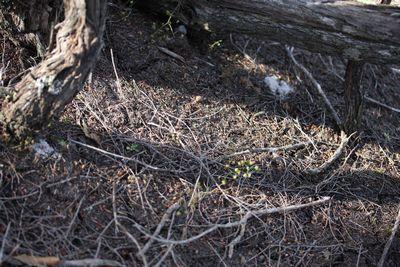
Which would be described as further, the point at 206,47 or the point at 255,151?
the point at 206,47

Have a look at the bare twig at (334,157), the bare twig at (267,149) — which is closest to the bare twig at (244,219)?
the bare twig at (334,157)

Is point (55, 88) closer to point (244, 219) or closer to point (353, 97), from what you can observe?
point (244, 219)

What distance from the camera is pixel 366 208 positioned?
3199 mm

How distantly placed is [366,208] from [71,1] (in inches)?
91.3

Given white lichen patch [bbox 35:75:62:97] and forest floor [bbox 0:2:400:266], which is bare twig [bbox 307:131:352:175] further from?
white lichen patch [bbox 35:75:62:97]

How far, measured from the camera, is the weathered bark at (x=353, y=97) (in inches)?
134

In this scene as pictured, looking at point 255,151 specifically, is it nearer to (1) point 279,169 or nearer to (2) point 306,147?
(1) point 279,169

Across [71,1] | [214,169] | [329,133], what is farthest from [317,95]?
[71,1]

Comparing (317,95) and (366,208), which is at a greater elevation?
(317,95)

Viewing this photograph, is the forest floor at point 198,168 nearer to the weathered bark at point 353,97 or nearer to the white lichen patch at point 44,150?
the white lichen patch at point 44,150

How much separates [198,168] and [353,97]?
4.42 ft

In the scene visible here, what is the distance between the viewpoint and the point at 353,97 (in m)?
3.47

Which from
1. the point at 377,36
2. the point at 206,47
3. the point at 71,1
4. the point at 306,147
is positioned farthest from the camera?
the point at 206,47

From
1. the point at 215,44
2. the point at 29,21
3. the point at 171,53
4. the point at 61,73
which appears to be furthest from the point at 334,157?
the point at 29,21
